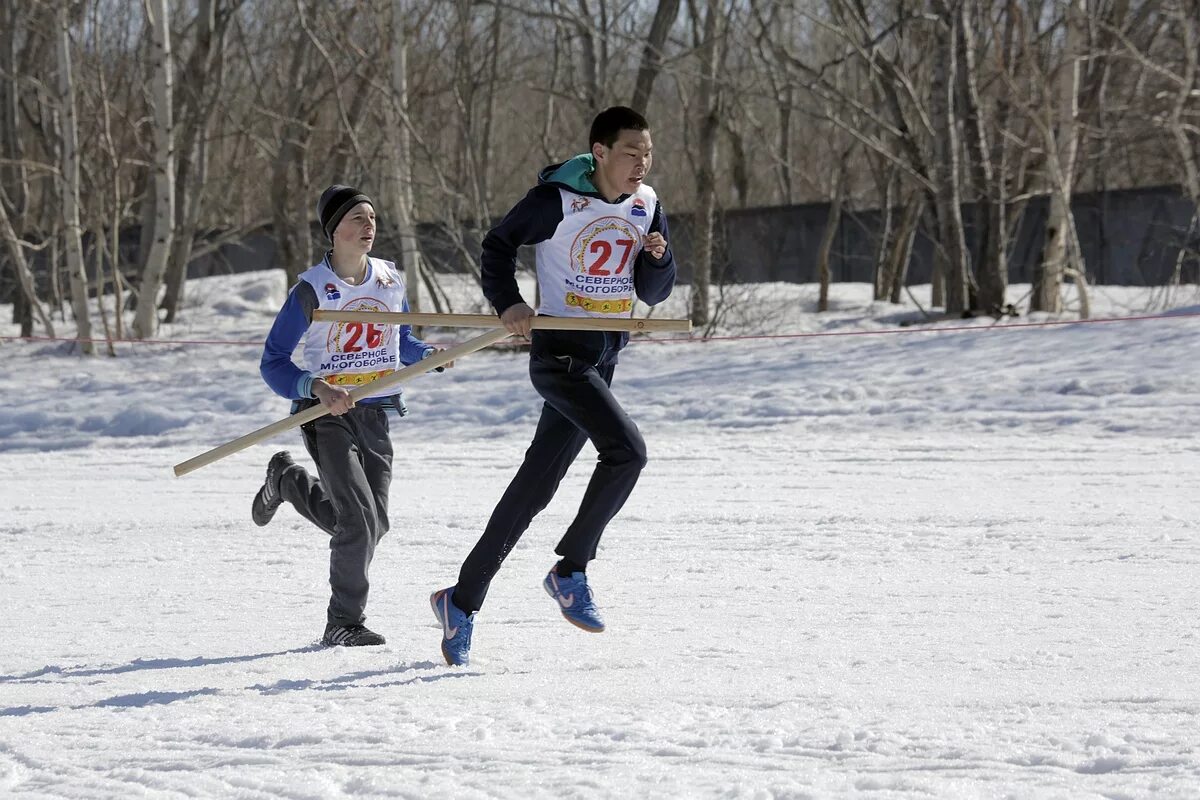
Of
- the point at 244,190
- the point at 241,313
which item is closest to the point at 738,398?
the point at 241,313

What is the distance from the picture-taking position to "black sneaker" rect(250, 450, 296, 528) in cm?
515

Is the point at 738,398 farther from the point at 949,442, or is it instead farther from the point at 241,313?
the point at 241,313

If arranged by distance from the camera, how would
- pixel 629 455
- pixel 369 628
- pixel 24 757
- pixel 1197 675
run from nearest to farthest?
pixel 24 757 → pixel 1197 675 → pixel 629 455 → pixel 369 628

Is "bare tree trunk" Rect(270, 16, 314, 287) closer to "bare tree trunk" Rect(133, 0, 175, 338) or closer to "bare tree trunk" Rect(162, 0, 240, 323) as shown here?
"bare tree trunk" Rect(162, 0, 240, 323)

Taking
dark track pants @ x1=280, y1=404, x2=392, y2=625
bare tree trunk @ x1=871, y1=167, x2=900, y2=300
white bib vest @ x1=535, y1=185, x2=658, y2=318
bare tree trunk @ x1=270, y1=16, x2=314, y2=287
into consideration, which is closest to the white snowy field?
dark track pants @ x1=280, y1=404, x2=392, y2=625

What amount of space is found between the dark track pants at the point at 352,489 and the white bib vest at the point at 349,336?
0.12m

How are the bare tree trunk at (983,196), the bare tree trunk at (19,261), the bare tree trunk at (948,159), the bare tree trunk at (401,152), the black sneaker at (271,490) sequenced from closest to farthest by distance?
1. the black sneaker at (271,490)
2. the bare tree trunk at (401,152)
3. the bare tree trunk at (948,159)
4. the bare tree trunk at (983,196)
5. the bare tree trunk at (19,261)

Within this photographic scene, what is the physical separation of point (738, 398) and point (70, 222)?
25.1 feet

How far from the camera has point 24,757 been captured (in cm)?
344

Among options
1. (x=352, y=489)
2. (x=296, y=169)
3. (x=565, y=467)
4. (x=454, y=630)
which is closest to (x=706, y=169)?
(x=296, y=169)

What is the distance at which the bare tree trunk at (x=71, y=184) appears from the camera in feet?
49.2

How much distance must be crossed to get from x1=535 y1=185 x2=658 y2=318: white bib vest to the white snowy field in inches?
42.0

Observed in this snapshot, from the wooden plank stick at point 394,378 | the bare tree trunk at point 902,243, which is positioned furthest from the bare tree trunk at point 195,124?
the wooden plank stick at point 394,378

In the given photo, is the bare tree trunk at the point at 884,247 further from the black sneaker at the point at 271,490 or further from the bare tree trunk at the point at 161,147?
the black sneaker at the point at 271,490
